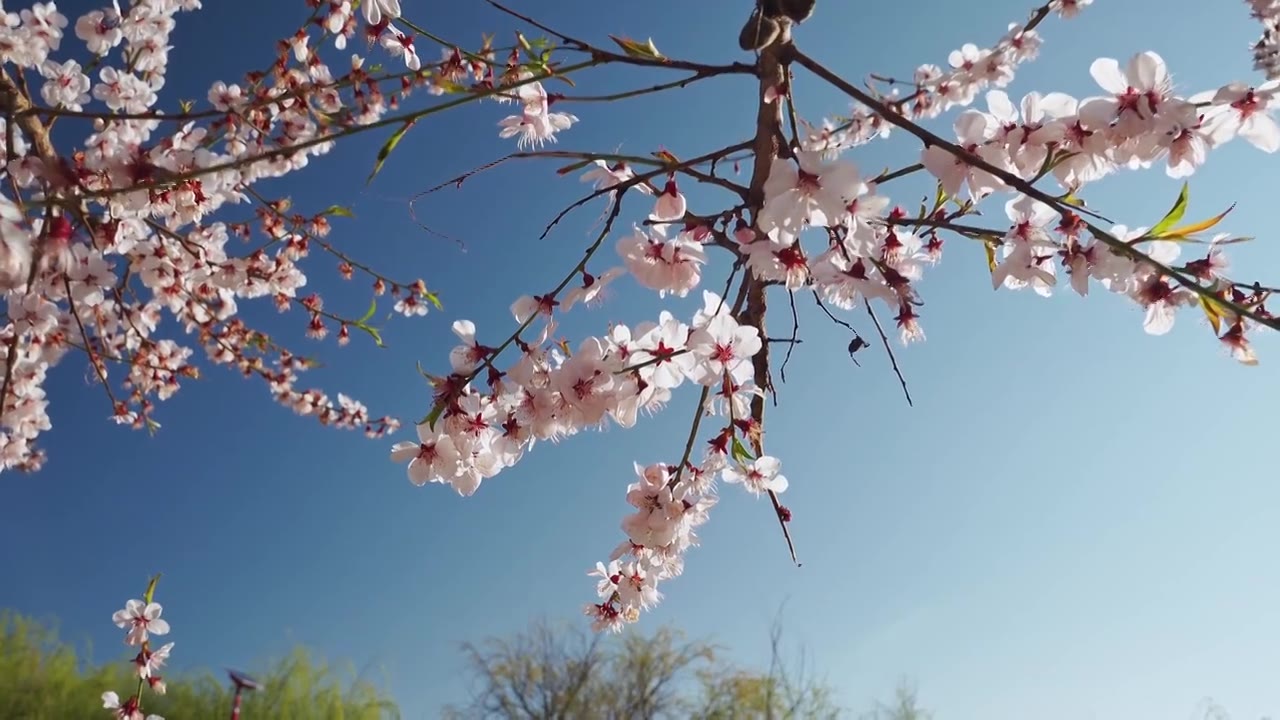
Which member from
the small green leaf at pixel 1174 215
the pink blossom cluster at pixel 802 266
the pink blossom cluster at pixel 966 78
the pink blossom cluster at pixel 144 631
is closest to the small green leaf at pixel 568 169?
the pink blossom cluster at pixel 802 266

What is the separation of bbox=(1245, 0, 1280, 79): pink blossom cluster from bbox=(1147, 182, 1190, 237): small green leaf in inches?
6.5

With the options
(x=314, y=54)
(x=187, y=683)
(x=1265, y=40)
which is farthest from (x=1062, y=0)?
(x=187, y=683)

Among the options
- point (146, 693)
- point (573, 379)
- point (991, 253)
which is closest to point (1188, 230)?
point (991, 253)

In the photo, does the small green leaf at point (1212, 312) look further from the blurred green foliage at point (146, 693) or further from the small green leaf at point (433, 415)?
the blurred green foliage at point (146, 693)

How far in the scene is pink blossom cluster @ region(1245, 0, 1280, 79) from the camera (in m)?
0.92

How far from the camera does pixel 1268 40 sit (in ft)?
3.28

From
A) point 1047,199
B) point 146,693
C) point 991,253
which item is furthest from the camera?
point 146,693

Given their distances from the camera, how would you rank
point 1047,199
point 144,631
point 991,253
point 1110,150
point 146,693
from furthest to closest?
point 146,693 < point 144,631 < point 991,253 < point 1110,150 < point 1047,199

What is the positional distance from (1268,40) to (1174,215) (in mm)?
291

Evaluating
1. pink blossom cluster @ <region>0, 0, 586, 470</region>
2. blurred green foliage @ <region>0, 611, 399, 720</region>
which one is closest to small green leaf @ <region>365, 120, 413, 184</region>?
pink blossom cluster @ <region>0, 0, 586, 470</region>

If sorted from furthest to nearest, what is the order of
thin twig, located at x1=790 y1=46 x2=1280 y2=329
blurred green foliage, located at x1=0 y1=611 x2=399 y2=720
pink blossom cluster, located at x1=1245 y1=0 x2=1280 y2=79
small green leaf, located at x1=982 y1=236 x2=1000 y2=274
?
blurred green foliage, located at x1=0 y1=611 x2=399 y2=720 < small green leaf, located at x1=982 y1=236 x2=1000 y2=274 < pink blossom cluster, located at x1=1245 y1=0 x2=1280 y2=79 < thin twig, located at x1=790 y1=46 x2=1280 y2=329

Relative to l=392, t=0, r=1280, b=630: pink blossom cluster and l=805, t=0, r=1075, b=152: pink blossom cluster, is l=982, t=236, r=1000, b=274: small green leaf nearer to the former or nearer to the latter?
l=392, t=0, r=1280, b=630: pink blossom cluster

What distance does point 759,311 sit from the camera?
1121 millimetres

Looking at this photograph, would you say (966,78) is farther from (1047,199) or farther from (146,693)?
(146,693)
